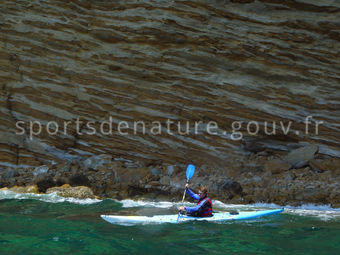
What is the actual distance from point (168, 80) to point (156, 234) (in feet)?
21.4

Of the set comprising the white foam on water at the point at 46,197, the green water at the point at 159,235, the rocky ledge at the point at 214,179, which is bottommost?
the white foam on water at the point at 46,197

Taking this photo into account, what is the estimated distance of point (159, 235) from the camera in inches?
262

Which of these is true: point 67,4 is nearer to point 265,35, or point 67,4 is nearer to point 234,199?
point 265,35

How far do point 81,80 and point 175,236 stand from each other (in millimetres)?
7885

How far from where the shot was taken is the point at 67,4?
11.5m

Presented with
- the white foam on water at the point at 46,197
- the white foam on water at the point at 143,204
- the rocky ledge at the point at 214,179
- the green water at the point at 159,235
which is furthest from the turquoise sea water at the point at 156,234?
the rocky ledge at the point at 214,179

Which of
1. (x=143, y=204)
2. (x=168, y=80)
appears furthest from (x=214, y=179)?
(x=168, y=80)

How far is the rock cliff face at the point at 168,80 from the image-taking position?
10812mm

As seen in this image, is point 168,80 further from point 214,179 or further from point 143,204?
point 143,204

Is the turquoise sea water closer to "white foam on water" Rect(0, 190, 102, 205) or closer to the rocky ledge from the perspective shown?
"white foam on water" Rect(0, 190, 102, 205)

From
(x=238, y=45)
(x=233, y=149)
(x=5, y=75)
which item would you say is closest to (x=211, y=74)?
(x=238, y=45)

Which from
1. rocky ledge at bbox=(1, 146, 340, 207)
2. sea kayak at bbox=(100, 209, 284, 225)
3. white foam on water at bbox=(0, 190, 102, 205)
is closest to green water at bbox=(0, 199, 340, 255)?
A: sea kayak at bbox=(100, 209, 284, 225)

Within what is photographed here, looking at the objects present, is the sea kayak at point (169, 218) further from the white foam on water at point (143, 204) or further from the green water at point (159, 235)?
the white foam on water at point (143, 204)

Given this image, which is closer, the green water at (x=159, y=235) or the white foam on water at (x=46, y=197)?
the green water at (x=159, y=235)
